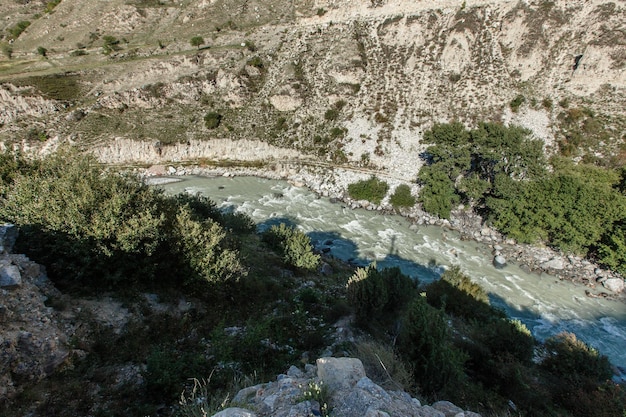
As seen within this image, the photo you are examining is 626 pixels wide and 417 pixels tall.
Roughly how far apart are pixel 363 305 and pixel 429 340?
3405 mm

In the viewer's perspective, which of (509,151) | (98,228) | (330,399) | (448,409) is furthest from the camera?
(509,151)

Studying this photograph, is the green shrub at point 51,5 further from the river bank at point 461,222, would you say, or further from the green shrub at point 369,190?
the green shrub at point 369,190

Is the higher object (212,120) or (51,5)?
(51,5)

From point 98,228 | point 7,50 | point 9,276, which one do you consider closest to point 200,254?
point 98,228

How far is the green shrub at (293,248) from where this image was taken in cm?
1850

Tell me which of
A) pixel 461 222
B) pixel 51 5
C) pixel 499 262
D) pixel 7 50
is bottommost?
pixel 499 262

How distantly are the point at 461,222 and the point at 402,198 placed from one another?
231 inches

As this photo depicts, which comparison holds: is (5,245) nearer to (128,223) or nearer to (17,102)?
(128,223)

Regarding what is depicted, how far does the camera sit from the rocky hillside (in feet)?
123

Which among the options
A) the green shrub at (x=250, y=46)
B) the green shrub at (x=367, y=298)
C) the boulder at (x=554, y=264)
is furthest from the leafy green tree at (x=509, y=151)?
the green shrub at (x=250, y=46)

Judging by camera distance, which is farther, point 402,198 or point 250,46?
point 250,46

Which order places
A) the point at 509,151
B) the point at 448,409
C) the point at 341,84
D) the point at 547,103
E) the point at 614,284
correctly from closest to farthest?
the point at 448,409 → the point at 614,284 → the point at 509,151 → the point at 547,103 → the point at 341,84

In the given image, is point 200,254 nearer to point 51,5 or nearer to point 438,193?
point 438,193

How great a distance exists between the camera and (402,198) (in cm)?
3189
